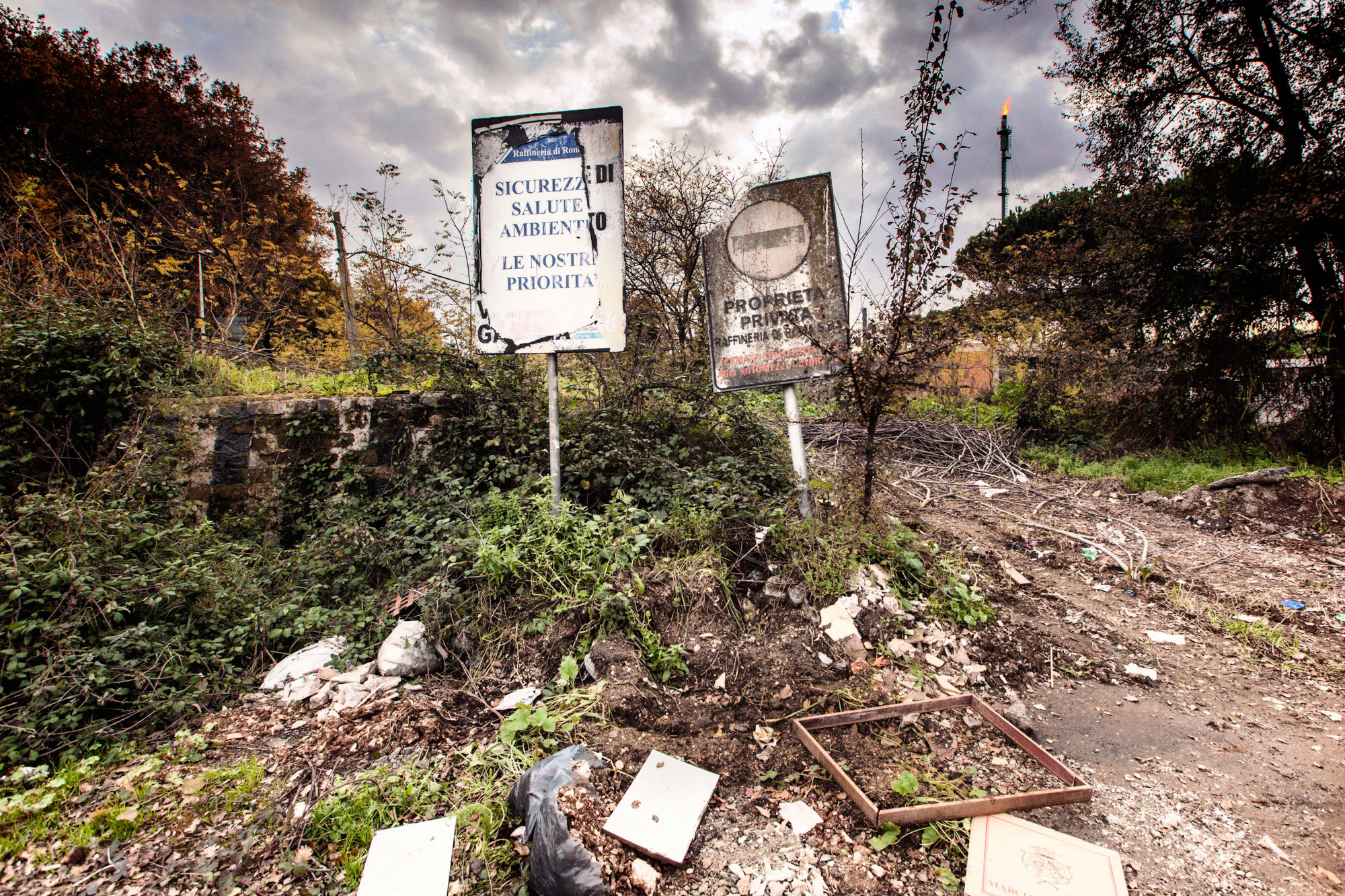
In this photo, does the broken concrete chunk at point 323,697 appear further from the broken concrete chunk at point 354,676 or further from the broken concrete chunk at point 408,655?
the broken concrete chunk at point 408,655

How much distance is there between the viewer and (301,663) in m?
3.01

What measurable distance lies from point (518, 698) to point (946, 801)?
6.18ft

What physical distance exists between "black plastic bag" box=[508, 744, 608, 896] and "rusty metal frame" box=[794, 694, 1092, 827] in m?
0.93

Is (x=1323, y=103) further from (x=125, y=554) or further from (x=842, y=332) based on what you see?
(x=125, y=554)

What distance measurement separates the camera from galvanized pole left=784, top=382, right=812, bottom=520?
3.66 m

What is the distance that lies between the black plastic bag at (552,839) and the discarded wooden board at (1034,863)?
118 centimetres

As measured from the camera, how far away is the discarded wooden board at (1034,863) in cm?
163

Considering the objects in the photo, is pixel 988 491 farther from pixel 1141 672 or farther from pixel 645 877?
pixel 645 877

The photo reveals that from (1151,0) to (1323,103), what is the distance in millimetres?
2247

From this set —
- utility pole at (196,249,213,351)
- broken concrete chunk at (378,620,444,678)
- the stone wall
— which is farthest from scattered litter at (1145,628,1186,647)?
utility pole at (196,249,213,351)

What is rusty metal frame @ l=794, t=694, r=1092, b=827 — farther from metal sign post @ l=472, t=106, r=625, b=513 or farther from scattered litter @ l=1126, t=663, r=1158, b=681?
metal sign post @ l=472, t=106, r=625, b=513

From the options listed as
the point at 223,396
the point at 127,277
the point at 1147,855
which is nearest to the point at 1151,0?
the point at 1147,855

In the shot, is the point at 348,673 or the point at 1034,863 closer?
the point at 1034,863

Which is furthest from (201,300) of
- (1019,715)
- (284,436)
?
(1019,715)
